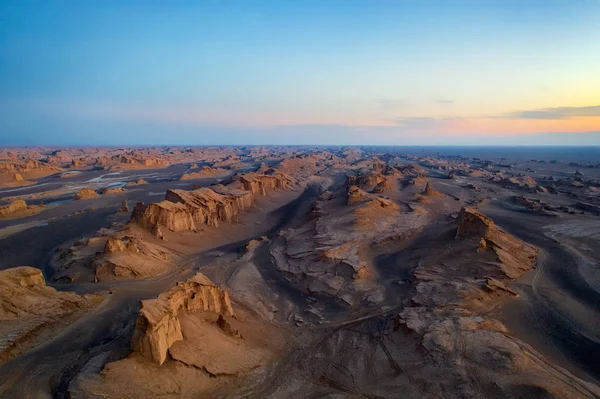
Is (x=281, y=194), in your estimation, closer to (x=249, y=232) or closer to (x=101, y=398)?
(x=249, y=232)

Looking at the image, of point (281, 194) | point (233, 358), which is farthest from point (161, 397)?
point (281, 194)

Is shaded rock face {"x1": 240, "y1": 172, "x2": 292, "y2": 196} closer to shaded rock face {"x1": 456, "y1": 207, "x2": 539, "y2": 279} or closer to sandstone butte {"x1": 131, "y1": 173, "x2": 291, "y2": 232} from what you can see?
sandstone butte {"x1": 131, "y1": 173, "x2": 291, "y2": 232}

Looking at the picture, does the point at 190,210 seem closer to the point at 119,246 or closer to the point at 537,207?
the point at 119,246

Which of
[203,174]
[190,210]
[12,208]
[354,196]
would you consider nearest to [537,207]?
[354,196]

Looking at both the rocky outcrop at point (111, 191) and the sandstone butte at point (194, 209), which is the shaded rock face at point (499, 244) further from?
the rocky outcrop at point (111, 191)

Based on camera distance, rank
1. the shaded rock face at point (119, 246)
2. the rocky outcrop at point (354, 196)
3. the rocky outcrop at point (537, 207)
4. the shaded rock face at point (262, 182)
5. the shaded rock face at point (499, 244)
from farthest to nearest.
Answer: the shaded rock face at point (262, 182)
the rocky outcrop at point (537, 207)
the rocky outcrop at point (354, 196)
the shaded rock face at point (119, 246)
the shaded rock face at point (499, 244)

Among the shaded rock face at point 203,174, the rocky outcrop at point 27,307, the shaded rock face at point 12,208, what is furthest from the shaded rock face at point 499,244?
the shaded rock face at point 203,174
